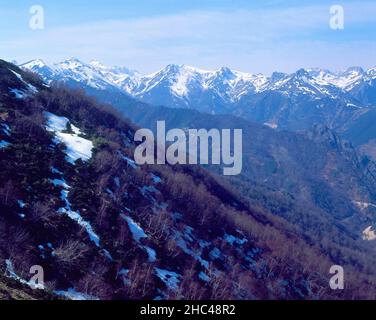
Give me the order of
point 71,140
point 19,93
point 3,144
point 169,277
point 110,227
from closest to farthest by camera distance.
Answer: point 169,277, point 110,227, point 3,144, point 71,140, point 19,93

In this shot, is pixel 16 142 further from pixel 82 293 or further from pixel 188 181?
pixel 188 181

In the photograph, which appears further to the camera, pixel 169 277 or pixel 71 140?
pixel 71 140

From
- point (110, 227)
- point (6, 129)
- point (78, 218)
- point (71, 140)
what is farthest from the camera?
point (71, 140)

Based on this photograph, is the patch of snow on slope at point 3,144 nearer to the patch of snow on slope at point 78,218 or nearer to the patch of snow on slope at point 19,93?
the patch of snow on slope at point 78,218

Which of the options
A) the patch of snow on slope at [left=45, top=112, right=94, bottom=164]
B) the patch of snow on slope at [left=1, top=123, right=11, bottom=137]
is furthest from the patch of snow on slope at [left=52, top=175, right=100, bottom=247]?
the patch of snow on slope at [left=1, top=123, right=11, bottom=137]

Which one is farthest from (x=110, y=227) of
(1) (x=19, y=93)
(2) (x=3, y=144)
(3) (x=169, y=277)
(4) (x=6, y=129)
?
(1) (x=19, y=93)

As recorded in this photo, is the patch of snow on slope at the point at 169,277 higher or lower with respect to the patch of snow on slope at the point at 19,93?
lower

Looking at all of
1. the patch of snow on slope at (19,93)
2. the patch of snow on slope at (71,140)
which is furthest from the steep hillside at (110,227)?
the patch of snow on slope at (19,93)

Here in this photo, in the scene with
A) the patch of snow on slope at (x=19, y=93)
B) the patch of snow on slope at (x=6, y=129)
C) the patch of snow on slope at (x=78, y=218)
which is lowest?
the patch of snow on slope at (x=78, y=218)

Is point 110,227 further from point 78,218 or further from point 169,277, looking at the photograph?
point 169,277
